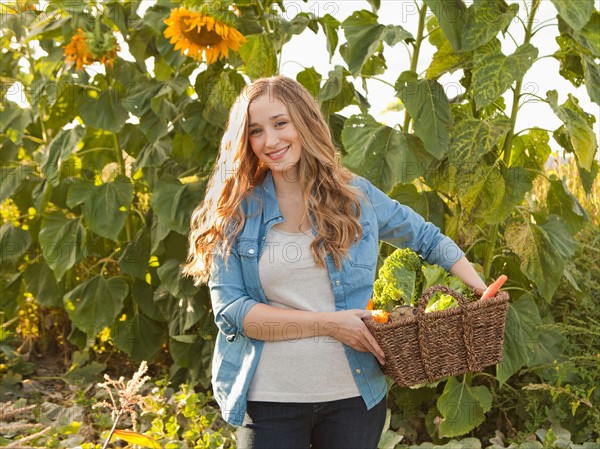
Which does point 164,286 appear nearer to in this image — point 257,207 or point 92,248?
point 92,248

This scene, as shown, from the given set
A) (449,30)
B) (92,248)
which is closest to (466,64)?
(449,30)

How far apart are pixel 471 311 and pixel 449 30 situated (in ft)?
4.59

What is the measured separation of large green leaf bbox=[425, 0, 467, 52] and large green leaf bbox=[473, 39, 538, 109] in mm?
83

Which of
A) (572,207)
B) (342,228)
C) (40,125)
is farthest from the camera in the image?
(40,125)

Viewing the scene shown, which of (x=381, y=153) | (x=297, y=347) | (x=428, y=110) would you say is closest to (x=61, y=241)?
(x=381, y=153)

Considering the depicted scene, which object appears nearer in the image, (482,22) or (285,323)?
(285,323)

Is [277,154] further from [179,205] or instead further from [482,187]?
[179,205]

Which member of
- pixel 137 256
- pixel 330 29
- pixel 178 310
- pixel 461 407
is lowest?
pixel 461 407

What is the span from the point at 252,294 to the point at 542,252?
1.42 metres

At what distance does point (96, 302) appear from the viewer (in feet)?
11.8

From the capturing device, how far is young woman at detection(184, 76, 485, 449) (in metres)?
1.68

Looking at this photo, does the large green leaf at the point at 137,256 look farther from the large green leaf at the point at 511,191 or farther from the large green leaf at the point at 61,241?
the large green leaf at the point at 511,191

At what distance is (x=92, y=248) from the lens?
12.5 ft

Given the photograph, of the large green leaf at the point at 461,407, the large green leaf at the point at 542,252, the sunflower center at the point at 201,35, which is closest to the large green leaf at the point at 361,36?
the sunflower center at the point at 201,35
